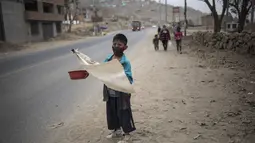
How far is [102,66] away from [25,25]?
33093 mm

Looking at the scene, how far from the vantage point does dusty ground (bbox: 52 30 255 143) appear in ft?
14.5

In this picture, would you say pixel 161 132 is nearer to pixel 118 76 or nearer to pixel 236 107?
pixel 118 76

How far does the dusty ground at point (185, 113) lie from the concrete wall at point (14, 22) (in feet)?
80.3

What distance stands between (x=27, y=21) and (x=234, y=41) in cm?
2707

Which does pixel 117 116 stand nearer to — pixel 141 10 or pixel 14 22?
pixel 14 22

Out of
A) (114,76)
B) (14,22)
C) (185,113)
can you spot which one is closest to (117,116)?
(114,76)

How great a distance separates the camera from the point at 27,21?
114 ft

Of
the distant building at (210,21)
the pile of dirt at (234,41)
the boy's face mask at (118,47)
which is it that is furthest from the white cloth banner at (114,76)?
the distant building at (210,21)

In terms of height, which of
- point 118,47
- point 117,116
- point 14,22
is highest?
point 14,22

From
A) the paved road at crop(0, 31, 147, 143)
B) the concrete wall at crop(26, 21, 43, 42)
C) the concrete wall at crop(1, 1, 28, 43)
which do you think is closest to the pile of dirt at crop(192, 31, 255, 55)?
the paved road at crop(0, 31, 147, 143)

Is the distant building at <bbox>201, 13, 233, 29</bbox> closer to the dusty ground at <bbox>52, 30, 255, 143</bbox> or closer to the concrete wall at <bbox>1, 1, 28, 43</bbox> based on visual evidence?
the concrete wall at <bbox>1, 1, 28, 43</bbox>

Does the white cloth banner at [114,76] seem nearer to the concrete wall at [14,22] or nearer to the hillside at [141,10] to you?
the concrete wall at [14,22]

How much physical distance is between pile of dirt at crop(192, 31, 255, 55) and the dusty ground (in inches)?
174

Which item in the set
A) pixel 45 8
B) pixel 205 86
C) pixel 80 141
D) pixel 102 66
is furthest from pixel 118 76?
pixel 45 8
